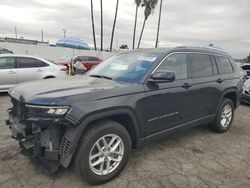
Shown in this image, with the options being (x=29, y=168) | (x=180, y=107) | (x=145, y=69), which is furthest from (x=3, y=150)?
(x=180, y=107)

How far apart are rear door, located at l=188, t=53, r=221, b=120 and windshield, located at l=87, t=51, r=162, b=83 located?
0.90m

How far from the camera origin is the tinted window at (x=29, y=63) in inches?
346

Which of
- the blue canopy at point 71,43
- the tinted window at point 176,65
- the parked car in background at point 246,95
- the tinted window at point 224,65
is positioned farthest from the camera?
the blue canopy at point 71,43

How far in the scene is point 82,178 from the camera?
308 centimetres

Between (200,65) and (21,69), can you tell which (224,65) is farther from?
(21,69)

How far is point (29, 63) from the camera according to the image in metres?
8.96

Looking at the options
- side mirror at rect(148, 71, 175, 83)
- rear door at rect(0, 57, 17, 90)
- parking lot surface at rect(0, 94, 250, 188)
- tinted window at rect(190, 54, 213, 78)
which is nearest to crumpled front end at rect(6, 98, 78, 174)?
parking lot surface at rect(0, 94, 250, 188)

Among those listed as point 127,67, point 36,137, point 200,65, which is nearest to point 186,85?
point 200,65

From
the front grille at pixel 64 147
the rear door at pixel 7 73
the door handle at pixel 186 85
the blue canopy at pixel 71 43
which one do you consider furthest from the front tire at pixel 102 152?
the blue canopy at pixel 71 43

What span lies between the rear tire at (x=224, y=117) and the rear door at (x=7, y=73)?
672cm

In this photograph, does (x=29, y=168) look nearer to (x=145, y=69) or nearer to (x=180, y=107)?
(x=145, y=69)

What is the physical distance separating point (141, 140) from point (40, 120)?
57.3 inches

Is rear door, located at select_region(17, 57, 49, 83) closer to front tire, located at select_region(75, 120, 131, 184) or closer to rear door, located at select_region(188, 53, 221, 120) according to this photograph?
rear door, located at select_region(188, 53, 221, 120)

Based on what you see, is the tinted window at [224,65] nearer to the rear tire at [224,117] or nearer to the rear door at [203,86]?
the rear door at [203,86]
